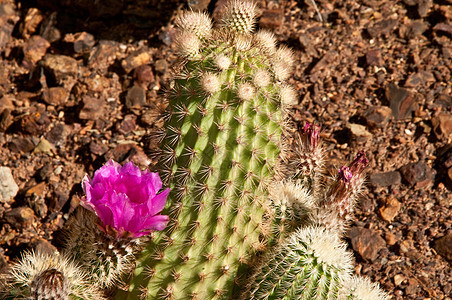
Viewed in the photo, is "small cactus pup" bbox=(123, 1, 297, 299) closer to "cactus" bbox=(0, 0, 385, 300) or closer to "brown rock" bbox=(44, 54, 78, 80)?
"cactus" bbox=(0, 0, 385, 300)

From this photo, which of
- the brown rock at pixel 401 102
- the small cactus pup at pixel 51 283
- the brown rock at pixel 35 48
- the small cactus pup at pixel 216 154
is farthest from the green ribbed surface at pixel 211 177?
the brown rock at pixel 35 48

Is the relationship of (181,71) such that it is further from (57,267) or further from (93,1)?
(93,1)

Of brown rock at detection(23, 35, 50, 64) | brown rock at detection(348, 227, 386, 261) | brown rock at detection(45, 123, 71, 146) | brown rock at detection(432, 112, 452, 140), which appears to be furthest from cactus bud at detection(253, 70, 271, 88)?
brown rock at detection(23, 35, 50, 64)

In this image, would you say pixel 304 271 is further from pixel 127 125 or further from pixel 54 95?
pixel 54 95

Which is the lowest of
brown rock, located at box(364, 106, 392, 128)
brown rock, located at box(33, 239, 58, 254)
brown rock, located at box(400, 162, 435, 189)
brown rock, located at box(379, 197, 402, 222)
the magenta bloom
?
brown rock, located at box(33, 239, 58, 254)

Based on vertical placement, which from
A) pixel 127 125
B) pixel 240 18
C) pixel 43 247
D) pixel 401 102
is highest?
pixel 240 18

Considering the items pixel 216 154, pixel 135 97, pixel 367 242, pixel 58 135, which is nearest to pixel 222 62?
pixel 216 154
